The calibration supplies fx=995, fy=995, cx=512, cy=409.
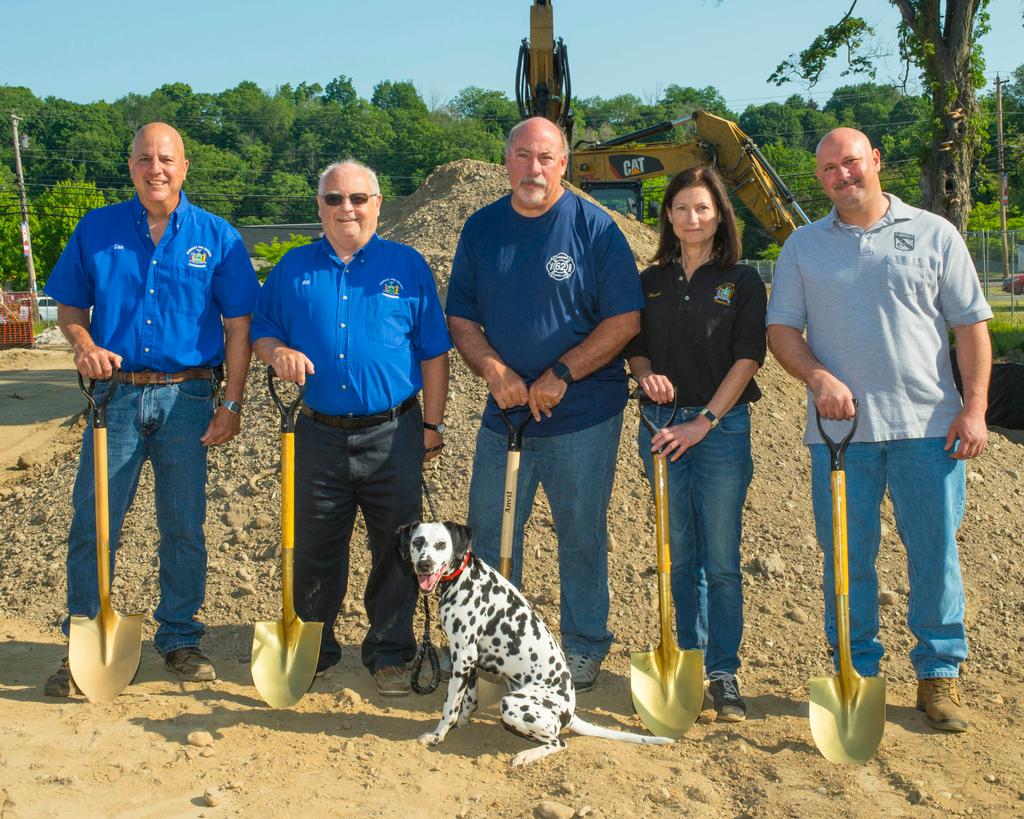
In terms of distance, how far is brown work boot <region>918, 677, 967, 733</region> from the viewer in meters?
4.29

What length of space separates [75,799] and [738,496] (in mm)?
2927

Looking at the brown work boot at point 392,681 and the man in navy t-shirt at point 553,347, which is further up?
the man in navy t-shirt at point 553,347

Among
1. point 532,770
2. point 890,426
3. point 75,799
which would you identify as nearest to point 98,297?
point 75,799

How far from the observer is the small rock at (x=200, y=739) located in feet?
13.7

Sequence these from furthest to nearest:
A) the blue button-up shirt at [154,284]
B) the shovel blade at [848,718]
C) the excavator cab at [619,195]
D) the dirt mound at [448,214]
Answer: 1. the excavator cab at [619,195]
2. the dirt mound at [448,214]
3. the blue button-up shirt at [154,284]
4. the shovel blade at [848,718]

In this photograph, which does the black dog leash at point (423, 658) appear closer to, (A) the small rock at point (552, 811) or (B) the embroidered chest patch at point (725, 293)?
(A) the small rock at point (552, 811)

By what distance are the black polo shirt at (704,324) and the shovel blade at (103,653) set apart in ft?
9.14

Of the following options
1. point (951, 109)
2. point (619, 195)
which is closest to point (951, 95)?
point (951, 109)

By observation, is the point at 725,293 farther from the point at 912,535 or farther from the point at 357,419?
the point at 357,419

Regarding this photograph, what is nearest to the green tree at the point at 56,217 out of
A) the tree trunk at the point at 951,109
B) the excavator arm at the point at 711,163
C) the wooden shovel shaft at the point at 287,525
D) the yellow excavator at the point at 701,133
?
the excavator arm at the point at 711,163

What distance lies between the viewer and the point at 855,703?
4055 millimetres

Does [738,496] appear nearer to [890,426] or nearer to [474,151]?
[890,426]

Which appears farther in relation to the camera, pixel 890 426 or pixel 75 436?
pixel 75 436

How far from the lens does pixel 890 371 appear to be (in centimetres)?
420
